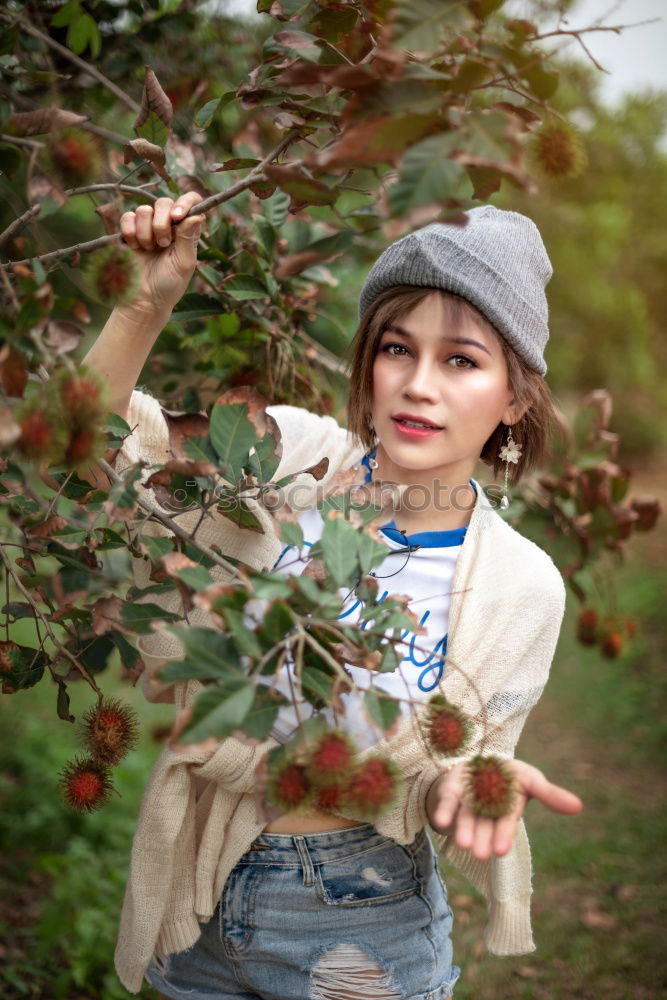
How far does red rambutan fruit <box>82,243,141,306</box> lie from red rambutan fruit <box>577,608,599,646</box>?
1891mm

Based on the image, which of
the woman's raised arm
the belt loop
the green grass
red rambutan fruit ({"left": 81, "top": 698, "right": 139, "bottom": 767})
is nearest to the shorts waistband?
the belt loop

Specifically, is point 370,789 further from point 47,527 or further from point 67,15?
point 67,15

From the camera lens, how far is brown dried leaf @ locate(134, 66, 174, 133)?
1.16 metres

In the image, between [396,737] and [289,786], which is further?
[396,737]

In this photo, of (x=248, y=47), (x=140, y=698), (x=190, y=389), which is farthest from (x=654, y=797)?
(x=248, y=47)

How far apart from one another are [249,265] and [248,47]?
1.02 m

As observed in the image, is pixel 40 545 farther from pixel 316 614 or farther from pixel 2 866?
pixel 2 866

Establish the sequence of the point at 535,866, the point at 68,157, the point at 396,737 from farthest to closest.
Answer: the point at 535,866 → the point at 396,737 → the point at 68,157

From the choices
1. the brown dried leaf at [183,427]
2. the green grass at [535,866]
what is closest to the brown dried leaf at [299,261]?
the brown dried leaf at [183,427]

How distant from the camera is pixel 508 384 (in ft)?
4.44

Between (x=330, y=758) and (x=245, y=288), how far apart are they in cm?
89

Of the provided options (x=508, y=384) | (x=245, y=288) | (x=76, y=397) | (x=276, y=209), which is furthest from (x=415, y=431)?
(x=76, y=397)

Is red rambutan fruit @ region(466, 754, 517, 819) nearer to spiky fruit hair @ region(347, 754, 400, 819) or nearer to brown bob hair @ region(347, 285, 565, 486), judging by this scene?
spiky fruit hair @ region(347, 754, 400, 819)

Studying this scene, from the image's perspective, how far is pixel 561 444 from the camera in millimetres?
2229
